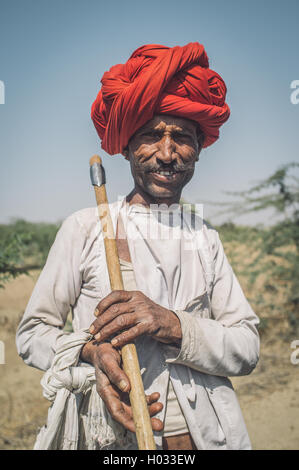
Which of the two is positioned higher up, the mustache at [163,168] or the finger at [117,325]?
the mustache at [163,168]

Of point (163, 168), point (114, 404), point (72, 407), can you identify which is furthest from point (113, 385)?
point (163, 168)

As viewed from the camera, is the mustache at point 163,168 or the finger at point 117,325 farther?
the mustache at point 163,168

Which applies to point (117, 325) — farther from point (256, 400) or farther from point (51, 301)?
point (256, 400)

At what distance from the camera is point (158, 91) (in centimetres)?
180

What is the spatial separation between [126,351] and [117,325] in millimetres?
107

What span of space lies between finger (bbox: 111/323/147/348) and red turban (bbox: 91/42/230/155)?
93 centimetres

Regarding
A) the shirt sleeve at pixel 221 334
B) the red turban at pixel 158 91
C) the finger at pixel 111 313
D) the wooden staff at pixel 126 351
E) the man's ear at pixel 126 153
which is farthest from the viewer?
the man's ear at pixel 126 153

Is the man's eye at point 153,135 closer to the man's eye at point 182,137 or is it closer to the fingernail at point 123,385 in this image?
the man's eye at point 182,137

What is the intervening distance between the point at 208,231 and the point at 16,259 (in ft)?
18.2

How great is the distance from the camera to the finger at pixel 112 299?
1.54 meters

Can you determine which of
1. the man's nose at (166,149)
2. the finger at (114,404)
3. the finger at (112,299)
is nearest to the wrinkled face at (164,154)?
the man's nose at (166,149)

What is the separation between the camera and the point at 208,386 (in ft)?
6.03

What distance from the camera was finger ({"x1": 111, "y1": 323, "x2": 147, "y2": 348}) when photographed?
1.52 m

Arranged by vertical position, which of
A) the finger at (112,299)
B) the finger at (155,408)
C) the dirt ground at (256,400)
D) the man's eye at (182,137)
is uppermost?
the man's eye at (182,137)
